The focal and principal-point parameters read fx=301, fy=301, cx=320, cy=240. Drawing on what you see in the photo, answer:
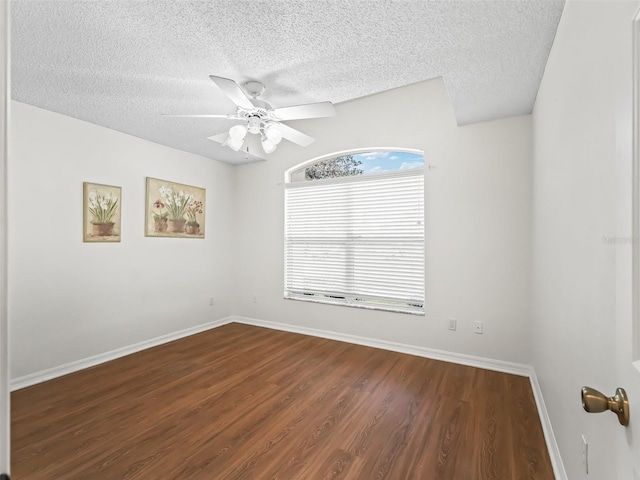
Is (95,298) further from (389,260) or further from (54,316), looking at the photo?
(389,260)

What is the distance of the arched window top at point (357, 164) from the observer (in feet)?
11.6

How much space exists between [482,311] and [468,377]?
667mm

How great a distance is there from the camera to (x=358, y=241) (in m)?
3.85

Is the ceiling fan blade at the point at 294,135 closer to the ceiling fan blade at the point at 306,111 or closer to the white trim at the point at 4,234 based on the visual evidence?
the ceiling fan blade at the point at 306,111

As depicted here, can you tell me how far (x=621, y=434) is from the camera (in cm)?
74

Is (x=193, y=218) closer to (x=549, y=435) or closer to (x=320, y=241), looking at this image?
(x=320, y=241)

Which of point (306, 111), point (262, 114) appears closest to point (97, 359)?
point (262, 114)

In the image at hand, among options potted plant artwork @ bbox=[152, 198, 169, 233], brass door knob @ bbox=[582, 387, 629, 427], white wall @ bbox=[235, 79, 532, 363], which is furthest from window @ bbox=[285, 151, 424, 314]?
brass door knob @ bbox=[582, 387, 629, 427]

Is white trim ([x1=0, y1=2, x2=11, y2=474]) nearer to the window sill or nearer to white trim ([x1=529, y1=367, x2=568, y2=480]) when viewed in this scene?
white trim ([x1=529, y1=367, x2=568, y2=480])

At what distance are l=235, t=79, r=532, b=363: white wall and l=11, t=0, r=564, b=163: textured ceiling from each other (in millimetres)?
474

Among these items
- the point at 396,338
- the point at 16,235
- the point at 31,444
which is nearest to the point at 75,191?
the point at 16,235

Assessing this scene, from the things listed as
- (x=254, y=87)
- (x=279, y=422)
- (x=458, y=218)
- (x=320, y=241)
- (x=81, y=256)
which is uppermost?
(x=254, y=87)

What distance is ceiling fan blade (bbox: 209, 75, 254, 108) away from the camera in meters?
1.83

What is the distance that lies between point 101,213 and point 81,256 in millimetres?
486
